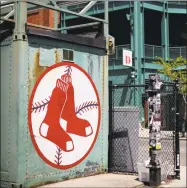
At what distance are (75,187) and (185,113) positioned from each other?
17.6 metres

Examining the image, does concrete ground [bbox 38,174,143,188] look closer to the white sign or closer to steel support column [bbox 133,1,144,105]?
the white sign

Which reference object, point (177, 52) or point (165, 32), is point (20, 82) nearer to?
point (165, 32)

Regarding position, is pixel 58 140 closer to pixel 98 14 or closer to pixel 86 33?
pixel 86 33

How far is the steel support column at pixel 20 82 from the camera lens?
7.10 m

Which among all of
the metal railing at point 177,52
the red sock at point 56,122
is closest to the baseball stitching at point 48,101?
the red sock at point 56,122

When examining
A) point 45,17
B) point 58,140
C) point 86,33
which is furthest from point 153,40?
point 58,140

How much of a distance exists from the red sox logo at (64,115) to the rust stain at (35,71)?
92 millimetres

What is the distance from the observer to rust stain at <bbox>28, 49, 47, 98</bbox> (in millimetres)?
7352

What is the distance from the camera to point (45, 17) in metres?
22.2

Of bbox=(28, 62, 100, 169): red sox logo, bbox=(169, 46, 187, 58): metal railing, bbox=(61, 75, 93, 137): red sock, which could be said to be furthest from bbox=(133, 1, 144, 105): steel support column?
bbox=(61, 75, 93, 137): red sock

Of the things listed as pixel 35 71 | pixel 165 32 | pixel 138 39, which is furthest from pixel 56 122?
pixel 165 32

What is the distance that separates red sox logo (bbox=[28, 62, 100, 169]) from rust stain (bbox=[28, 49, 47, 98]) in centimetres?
9

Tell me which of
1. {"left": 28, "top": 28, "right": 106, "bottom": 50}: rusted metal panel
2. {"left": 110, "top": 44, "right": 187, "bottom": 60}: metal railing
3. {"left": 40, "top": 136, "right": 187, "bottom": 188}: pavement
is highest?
{"left": 110, "top": 44, "right": 187, "bottom": 60}: metal railing

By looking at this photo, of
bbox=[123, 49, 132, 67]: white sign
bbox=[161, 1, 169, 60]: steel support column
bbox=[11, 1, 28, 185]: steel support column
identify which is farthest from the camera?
bbox=[161, 1, 169, 60]: steel support column
